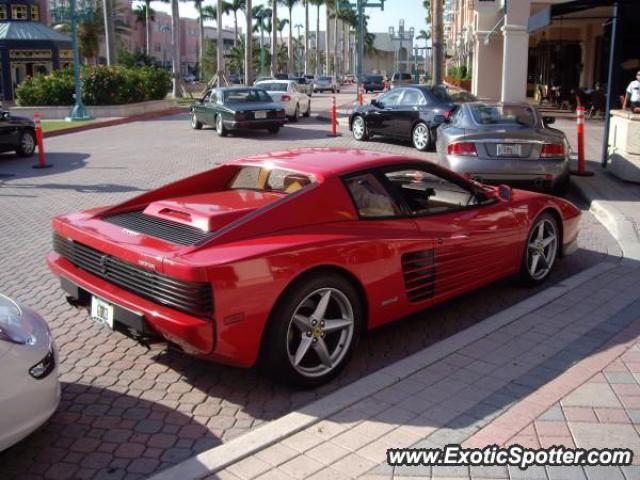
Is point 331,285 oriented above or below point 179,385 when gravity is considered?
above

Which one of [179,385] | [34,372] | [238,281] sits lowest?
[179,385]

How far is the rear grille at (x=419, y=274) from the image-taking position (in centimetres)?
483

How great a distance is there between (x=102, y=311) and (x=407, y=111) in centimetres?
1325

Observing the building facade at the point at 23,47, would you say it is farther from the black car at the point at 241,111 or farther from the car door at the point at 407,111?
the car door at the point at 407,111

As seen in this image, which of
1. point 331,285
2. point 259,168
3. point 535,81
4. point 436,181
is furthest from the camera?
point 535,81

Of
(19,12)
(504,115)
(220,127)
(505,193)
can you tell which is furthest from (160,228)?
(19,12)

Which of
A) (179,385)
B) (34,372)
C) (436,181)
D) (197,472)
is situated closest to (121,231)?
(179,385)

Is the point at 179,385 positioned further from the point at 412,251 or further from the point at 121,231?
the point at 412,251

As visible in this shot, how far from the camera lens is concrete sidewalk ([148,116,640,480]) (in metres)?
3.42

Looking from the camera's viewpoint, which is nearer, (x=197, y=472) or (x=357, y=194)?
(x=197, y=472)

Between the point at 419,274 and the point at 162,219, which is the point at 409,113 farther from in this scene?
the point at 162,219

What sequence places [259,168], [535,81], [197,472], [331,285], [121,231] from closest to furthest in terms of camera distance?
1. [197,472]
2. [331,285]
3. [121,231]
4. [259,168]
5. [535,81]

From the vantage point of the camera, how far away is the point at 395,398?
13.5 ft

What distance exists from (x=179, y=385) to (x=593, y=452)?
2.50 meters
